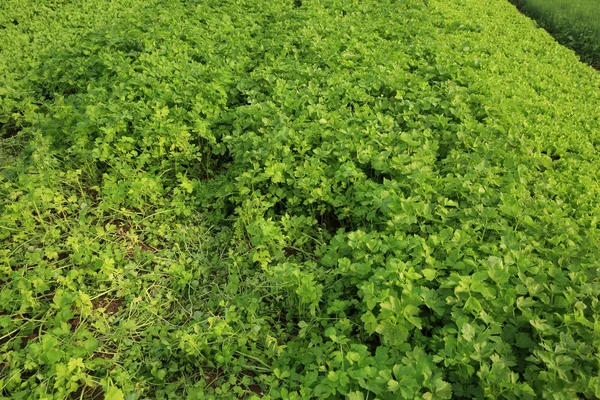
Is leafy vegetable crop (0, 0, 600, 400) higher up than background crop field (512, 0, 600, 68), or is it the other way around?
background crop field (512, 0, 600, 68)

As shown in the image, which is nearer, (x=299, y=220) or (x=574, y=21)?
(x=299, y=220)

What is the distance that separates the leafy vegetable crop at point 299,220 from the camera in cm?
214

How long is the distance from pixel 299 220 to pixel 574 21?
28.7ft

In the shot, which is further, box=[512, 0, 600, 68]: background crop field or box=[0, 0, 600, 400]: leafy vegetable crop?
box=[512, 0, 600, 68]: background crop field

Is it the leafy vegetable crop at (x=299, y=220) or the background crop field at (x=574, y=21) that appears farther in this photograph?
the background crop field at (x=574, y=21)

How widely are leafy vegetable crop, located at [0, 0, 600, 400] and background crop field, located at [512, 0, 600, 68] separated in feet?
11.7

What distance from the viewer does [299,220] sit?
3.12m

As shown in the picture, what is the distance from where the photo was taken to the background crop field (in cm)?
805

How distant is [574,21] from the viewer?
8469 millimetres

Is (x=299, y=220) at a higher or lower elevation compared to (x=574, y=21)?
lower

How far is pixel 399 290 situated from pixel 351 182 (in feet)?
3.81

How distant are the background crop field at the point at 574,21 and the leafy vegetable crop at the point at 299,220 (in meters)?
3.58

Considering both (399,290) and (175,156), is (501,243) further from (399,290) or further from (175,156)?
(175,156)

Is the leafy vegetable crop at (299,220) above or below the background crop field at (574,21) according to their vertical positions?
below
